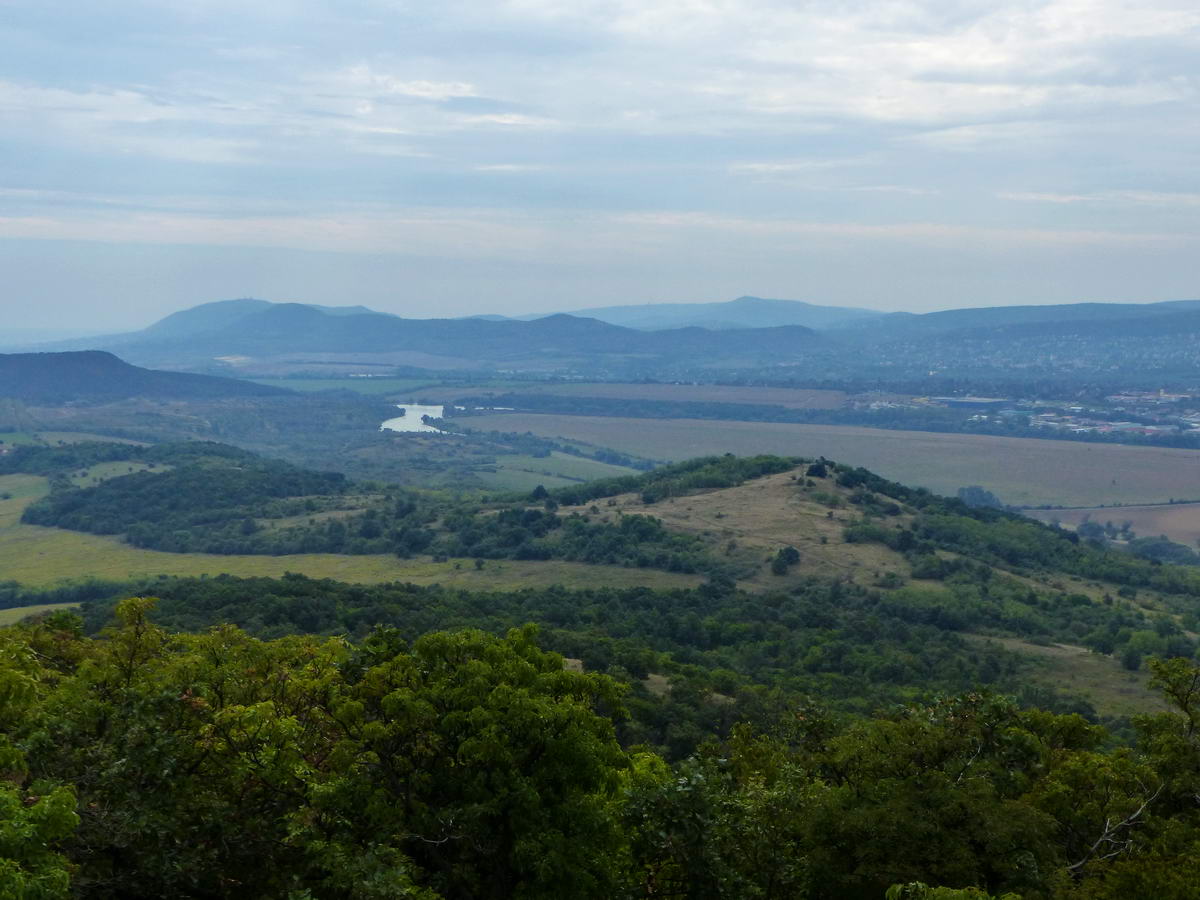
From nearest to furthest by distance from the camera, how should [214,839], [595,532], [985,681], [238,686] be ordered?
[214,839]
[238,686]
[985,681]
[595,532]

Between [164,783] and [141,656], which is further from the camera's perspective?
[141,656]

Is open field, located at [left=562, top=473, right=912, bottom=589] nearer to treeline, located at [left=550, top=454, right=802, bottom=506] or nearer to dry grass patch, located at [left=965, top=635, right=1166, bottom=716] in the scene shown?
treeline, located at [left=550, top=454, right=802, bottom=506]

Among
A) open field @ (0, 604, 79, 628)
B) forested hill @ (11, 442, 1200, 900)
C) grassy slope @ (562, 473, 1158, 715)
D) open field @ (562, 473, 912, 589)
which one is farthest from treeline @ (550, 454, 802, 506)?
forested hill @ (11, 442, 1200, 900)

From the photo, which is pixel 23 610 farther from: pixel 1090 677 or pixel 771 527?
pixel 1090 677

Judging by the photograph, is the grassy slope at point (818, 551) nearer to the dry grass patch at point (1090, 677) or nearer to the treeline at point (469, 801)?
the dry grass patch at point (1090, 677)

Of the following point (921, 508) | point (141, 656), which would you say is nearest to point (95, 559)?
point (921, 508)

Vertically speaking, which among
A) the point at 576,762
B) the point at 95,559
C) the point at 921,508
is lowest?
the point at 95,559

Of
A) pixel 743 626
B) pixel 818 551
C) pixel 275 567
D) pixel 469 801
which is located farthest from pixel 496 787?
pixel 275 567

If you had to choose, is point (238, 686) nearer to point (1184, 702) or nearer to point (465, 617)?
point (1184, 702)
